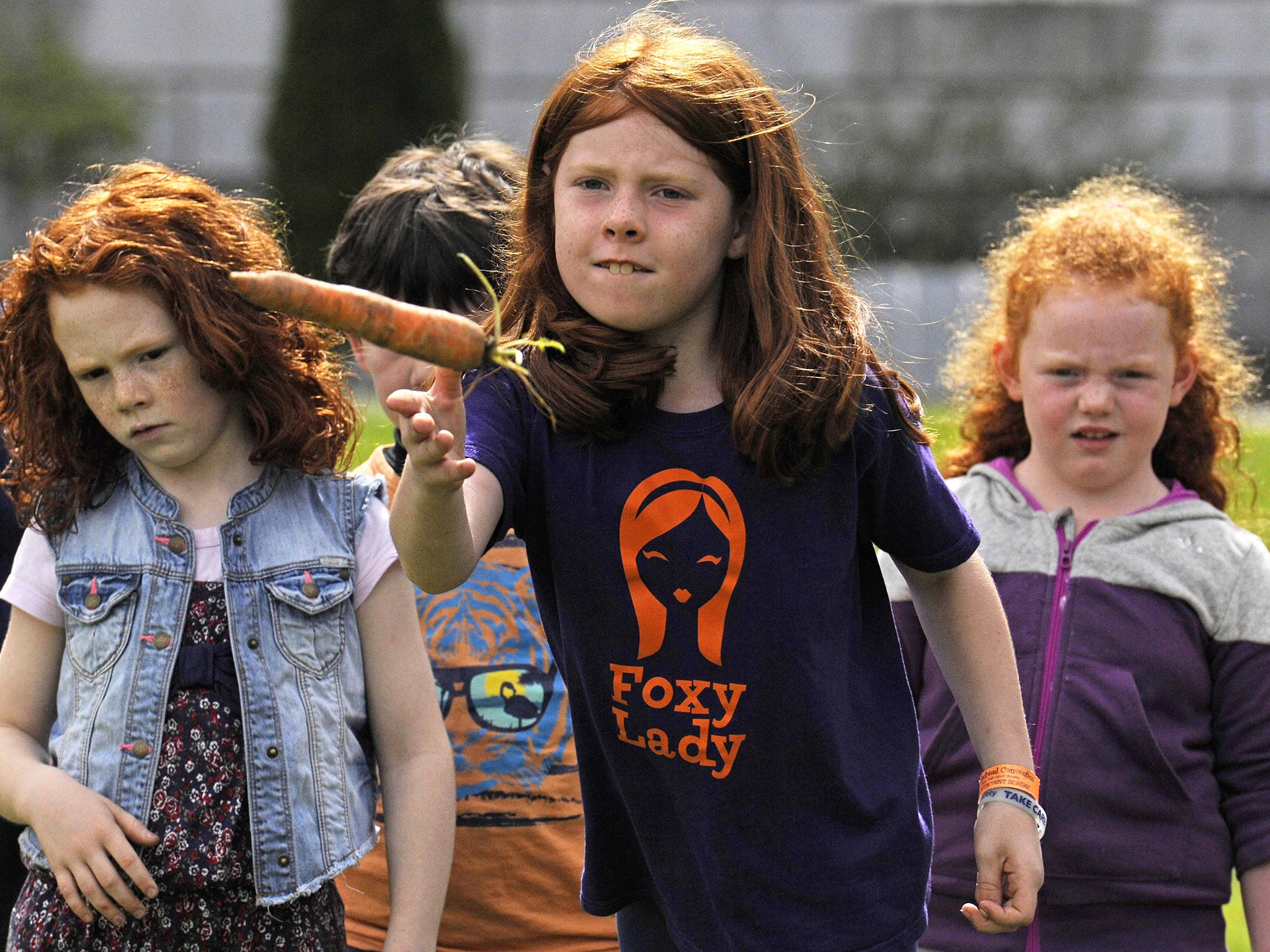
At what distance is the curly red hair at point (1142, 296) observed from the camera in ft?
10.3

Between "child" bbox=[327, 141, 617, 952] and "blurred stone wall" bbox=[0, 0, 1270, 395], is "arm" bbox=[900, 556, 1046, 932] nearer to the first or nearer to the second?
"child" bbox=[327, 141, 617, 952]

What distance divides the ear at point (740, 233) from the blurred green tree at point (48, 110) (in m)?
22.0

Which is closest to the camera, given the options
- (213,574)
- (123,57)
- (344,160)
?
(213,574)

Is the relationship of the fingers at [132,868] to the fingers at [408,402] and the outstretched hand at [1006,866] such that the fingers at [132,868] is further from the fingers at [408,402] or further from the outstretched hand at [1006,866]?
the outstretched hand at [1006,866]

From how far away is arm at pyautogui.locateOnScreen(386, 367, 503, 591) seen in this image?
1.86 m

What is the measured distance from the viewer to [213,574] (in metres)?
2.48

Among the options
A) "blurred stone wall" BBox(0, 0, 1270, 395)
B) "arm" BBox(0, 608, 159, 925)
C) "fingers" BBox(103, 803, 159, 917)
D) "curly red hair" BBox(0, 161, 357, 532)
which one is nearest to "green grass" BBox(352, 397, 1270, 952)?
"curly red hair" BBox(0, 161, 357, 532)

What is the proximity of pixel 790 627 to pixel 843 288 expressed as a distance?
519mm

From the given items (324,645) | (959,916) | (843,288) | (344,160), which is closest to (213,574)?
(324,645)

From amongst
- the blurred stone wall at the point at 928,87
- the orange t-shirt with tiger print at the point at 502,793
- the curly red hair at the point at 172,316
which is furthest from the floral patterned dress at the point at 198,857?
the blurred stone wall at the point at 928,87

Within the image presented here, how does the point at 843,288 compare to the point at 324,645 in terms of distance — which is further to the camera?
the point at 324,645

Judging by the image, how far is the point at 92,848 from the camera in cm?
231

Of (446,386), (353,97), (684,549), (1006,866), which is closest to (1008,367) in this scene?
(1006,866)

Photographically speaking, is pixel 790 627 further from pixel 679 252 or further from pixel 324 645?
pixel 324 645
